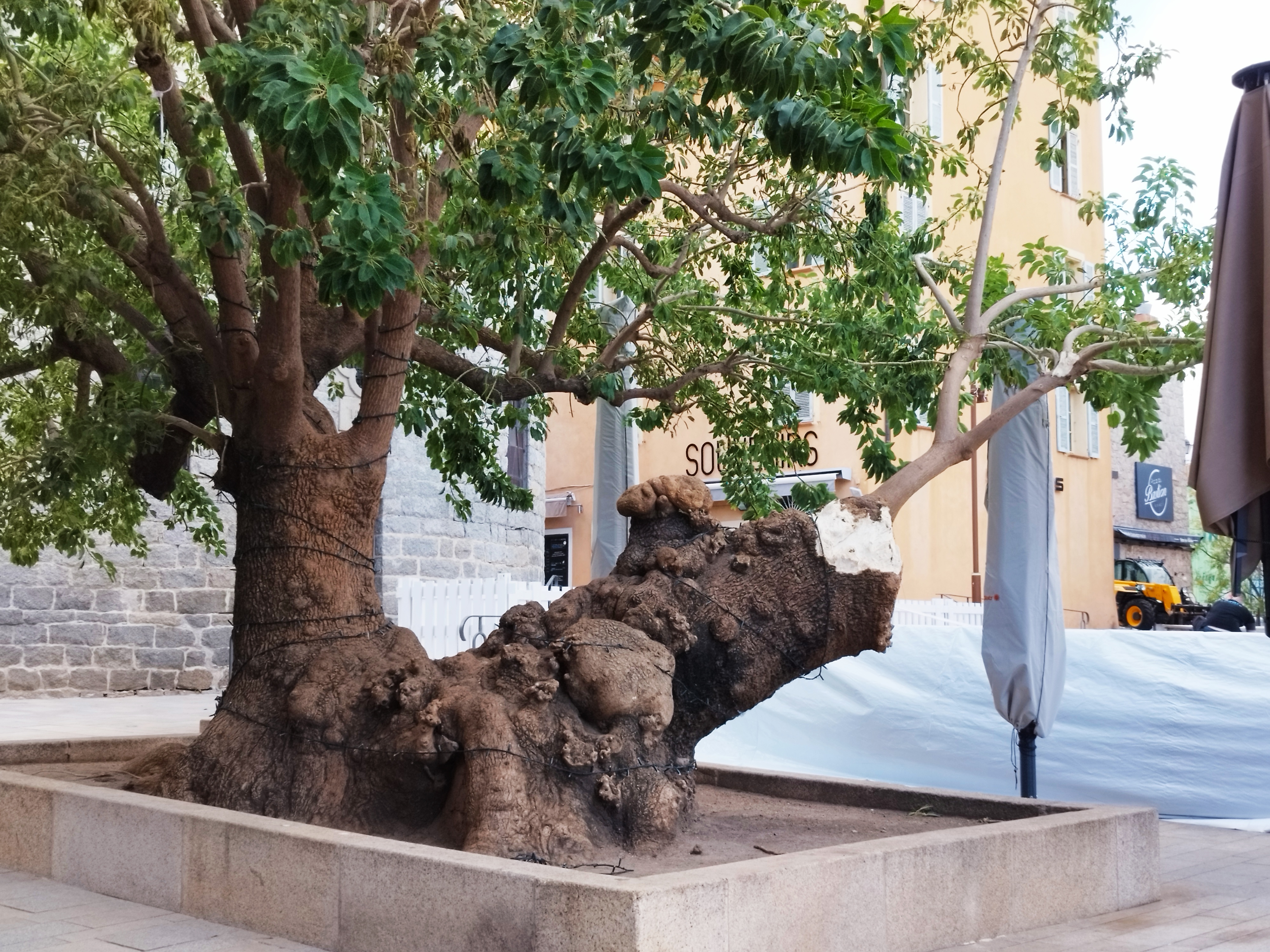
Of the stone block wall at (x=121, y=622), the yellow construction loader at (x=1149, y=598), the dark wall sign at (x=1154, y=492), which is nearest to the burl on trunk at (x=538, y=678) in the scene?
the stone block wall at (x=121, y=622)

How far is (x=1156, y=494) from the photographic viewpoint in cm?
3541

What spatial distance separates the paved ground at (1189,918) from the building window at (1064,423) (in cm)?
2055

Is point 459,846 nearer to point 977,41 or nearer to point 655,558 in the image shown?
point 655,558

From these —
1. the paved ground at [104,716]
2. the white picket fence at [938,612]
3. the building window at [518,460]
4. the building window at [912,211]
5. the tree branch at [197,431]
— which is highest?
the building window at [912,211]

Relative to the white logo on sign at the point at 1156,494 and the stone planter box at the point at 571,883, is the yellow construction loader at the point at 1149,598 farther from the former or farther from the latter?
the stone planter box at the point at 571,883

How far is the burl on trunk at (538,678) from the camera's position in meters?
5.38

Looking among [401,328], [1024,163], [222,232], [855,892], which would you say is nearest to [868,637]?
[855,892]

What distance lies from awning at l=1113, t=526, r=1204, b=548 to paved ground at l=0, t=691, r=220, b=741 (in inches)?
944

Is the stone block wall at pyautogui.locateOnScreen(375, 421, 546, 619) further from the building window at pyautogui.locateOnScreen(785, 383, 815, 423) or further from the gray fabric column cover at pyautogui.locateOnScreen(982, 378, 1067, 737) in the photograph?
the gray fabric column cover at pyautogui.locateOnScreen(982, 378, 1067, 737)

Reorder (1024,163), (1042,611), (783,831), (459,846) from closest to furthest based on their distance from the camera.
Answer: (459,846), (783,831), (1042,611), (1024,163)

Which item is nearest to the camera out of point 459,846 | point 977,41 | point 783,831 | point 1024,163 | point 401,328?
point 459,846

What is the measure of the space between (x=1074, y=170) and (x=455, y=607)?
18218 millimetres

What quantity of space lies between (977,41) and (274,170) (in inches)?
196

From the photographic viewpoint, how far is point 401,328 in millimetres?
6609
